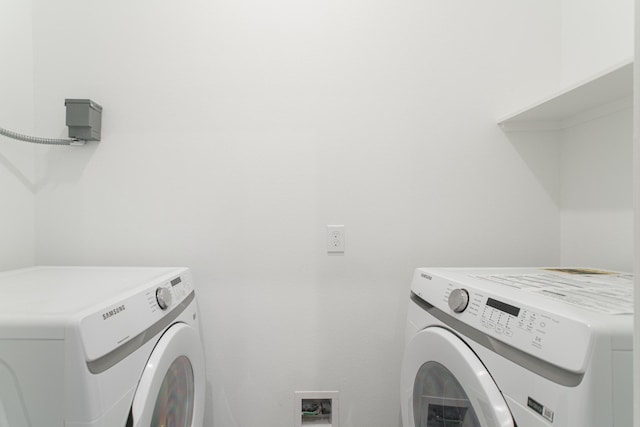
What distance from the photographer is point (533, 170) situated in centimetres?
107

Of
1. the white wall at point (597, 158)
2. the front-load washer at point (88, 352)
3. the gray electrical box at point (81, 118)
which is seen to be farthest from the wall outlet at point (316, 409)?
the gray electrical box at point (81, 118)

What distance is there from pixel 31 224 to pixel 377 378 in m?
1.41

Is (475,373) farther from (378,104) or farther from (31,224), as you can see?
(31,224)

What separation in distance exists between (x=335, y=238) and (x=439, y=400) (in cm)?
57

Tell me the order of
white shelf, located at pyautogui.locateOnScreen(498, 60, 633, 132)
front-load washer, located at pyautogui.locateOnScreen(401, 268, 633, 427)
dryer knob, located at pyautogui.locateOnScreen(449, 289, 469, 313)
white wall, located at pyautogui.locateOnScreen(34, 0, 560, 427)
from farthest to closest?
1. white wall, located at pyautogui.locateOnScreen(34, 0, 560, 427)
2. white shelf, located at pyautogui.locateOnScreen(498, 60, 633, 132)
3. dryer knob, located at pyautogui.locateOnScreen(449, 289, 469, 313)
4. front-load washer, located at pyautogui.locateOnScreen(401, 268, 633, 427)

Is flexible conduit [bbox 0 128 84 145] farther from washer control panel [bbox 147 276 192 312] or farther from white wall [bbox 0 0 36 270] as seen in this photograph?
washer control panel [bbox 147 276 192 312]

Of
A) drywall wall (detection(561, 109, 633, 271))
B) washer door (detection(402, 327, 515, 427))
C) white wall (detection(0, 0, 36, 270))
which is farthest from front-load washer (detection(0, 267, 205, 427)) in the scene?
drywall wall (detection(561, 109, 633, 271))

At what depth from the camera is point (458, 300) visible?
641mm

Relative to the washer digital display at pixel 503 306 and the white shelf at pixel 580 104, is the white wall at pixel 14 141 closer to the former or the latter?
the washer digital display at pixel 503 306

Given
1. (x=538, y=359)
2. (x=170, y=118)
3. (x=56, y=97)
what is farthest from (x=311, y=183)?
(x=56, y=97)

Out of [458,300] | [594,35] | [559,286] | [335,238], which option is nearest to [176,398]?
[335,238]

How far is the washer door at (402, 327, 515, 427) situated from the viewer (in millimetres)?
507

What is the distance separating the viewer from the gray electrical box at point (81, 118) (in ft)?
3.16

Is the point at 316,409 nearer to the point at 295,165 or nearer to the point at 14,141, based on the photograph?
the point at 295,165
